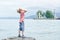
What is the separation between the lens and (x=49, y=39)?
2855cm

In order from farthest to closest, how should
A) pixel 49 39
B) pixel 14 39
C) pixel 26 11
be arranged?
pixel 49 39, pixel 26 11, pixel 14 39

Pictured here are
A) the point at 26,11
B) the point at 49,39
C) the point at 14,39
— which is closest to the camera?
the point at 14,39

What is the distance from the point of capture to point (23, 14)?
1734 centimetres

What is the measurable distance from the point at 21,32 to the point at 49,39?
11.1 meters

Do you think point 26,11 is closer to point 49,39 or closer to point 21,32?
point 21,32

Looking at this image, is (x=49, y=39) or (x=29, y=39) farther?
(x=49, y=39)

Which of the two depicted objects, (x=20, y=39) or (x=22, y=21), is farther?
(x=22, y=21)

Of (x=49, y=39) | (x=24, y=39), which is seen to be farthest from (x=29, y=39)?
(x=49, y=39)

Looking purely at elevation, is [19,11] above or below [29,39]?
above

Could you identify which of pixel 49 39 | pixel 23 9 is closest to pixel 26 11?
pixel 23 9

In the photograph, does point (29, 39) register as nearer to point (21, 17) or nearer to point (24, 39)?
point (24, 39)

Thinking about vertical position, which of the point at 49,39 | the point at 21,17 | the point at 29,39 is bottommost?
the point at 49,39

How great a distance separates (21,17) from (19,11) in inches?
14.9

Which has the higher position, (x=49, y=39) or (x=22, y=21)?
(x=22, y=21)
